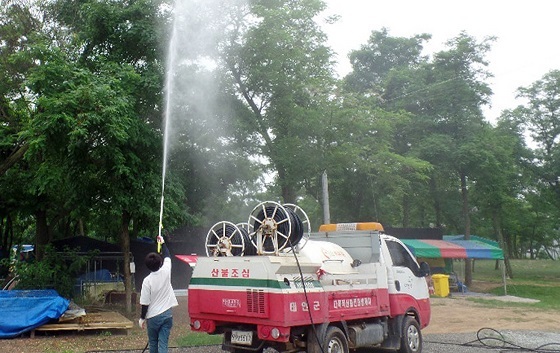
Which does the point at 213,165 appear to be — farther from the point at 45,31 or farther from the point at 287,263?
the point at 287,263

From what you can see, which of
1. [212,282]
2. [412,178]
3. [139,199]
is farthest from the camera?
[412,178]

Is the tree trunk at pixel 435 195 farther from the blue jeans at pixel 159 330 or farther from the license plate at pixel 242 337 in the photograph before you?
the blue jeans at pixel 159 330

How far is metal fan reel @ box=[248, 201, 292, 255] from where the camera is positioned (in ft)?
25.6

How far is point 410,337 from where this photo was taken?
31.8 ft

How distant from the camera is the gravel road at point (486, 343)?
33.2 ft

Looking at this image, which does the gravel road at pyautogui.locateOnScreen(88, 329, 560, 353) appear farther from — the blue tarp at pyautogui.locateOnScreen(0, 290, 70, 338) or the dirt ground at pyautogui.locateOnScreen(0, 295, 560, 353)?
the blue tarp at pyautogui.locateOnScreen(0, 290, 70, 338)

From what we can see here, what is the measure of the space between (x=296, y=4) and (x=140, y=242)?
11361mm

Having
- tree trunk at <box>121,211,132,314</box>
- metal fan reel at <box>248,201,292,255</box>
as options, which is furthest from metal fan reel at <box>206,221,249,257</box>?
tree trunk at <box>121,211,132,314</box>

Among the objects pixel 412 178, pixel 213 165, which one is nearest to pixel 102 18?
pixel 213 165

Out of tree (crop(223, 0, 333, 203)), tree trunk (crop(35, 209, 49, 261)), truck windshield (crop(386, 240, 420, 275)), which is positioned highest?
tree (crop(223, 0, 333, 203))

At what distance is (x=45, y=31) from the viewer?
51.1 ft

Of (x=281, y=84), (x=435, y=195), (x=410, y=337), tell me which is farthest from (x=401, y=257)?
(x=435, y=195)

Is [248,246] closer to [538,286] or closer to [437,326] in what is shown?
[437,326]

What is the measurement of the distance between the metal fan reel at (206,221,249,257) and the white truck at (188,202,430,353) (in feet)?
0.05
